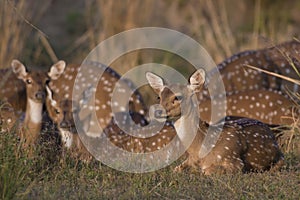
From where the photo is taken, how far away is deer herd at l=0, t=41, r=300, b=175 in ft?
24.8

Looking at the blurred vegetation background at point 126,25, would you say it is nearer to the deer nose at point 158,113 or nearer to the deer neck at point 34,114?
the deer neck at point 34,114

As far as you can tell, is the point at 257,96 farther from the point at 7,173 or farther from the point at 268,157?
the point at 7,173

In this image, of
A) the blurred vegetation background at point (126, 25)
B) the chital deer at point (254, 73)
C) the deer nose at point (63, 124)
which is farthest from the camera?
the blurred vegetation background at point (126, 25)

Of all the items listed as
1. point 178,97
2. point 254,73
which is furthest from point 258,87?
point 178,97

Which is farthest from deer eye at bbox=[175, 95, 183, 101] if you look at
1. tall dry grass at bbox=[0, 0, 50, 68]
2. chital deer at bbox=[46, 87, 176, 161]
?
tall dry grass at bbox=[0, 0, 50, 68]

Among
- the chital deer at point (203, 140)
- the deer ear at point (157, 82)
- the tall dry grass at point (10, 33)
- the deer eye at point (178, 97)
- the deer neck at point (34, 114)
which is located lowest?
the chital deer at point (203, 140)

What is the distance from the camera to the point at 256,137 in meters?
7.88

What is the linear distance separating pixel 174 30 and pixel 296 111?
841cm

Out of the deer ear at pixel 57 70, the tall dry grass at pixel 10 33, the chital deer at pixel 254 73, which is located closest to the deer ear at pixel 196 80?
the deer ear at pixel 57 70

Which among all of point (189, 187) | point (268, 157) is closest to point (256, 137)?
point (268, 157)

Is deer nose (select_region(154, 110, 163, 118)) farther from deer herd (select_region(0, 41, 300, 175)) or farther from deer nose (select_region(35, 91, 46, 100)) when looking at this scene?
deer nose (select_region(35, 91, 46, 100))

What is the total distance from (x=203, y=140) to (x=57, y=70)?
8.54 feet

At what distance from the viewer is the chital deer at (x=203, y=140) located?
746cm

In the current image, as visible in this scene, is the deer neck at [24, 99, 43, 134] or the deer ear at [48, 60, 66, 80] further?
the deer ear at [48, 60, 66, 80]
